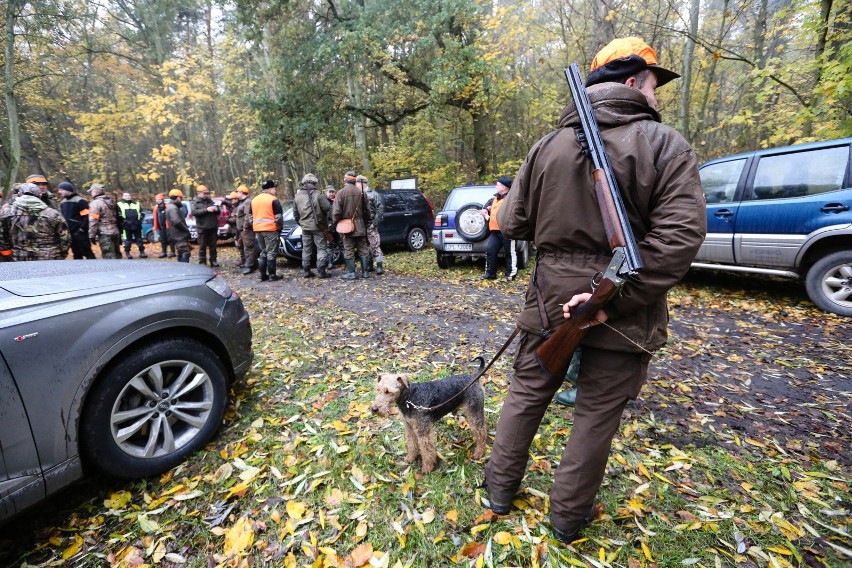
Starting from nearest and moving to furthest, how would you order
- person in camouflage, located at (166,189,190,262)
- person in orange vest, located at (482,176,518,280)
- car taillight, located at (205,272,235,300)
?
1. car taillight, located at (205,272,235,300)
2. person in orange vest, located at (482,176,518,280)
3. person in camouflage, located at (166,189,190,262)

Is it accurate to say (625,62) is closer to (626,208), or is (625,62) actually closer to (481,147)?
(626,208)

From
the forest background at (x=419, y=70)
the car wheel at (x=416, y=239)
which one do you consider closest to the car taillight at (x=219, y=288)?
the forest background at (x=419, y=70)

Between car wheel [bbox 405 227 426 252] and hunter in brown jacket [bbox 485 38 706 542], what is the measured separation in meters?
9.64

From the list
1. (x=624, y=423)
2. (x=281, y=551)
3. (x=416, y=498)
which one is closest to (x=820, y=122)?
(x=624, y=423)

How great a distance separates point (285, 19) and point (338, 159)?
21.8 ft

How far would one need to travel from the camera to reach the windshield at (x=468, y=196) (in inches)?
331

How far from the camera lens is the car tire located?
7.59 m

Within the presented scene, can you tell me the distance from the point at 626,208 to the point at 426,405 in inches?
62.9

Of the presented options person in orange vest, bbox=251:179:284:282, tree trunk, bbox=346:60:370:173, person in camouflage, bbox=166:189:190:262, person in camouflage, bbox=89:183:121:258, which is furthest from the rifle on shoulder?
tree trunk, bbox=346:60:370:173

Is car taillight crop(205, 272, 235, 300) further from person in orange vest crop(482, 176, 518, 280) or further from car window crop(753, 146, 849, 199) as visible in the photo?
car window crop(753, 146, 849, 199)

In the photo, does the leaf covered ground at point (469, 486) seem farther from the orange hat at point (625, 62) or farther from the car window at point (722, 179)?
the car window at point (722, 179)

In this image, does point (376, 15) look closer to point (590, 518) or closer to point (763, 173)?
point (763, 173)

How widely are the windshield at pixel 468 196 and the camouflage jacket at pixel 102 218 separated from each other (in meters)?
8.36

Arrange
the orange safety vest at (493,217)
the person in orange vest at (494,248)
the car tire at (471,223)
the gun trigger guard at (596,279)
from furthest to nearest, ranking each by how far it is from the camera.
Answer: the car tire at (471,223), the person in orange vest at (494,248), the orange safety vest at (493,217), the gun trigger guard at (596,279)
